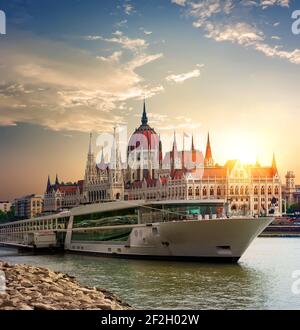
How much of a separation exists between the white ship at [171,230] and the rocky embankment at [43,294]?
23.9 ft

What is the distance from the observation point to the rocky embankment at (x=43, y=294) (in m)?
4.97

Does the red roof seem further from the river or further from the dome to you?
the river

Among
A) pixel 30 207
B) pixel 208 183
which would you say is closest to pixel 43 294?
pixel 30 207

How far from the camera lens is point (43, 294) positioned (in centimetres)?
563

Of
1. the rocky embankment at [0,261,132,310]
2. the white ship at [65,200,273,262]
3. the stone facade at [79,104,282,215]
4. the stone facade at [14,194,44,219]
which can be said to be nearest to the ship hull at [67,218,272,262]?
the white ship at [65,200,273,262]

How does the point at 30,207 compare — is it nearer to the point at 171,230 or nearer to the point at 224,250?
the point at 171,230

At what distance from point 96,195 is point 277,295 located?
23.7 meters

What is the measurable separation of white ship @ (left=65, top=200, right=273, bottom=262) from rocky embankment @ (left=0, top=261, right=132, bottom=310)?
7.30 meters

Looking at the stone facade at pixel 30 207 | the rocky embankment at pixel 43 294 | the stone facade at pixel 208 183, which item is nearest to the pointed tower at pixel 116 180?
the stone facade at pixel 208 183

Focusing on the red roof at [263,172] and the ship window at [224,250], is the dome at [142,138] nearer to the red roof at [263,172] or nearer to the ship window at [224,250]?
the ship window at [224,250]

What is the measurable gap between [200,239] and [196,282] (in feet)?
A: 12.8

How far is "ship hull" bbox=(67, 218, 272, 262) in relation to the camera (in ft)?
45.6

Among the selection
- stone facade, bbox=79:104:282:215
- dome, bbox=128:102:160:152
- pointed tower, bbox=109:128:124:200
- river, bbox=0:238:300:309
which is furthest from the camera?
stone facade, bbox=79:104:282:215
